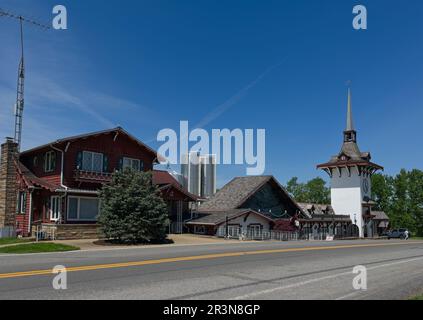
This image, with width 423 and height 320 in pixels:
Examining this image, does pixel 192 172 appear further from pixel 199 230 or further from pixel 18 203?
pixel 18 203

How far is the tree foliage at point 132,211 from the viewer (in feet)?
85.1

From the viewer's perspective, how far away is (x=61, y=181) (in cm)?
3028

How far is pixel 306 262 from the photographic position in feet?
51.9

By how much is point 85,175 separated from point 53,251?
459 inches

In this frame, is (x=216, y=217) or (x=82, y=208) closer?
(x=82, y=208)

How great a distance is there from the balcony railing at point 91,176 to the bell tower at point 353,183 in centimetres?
4540

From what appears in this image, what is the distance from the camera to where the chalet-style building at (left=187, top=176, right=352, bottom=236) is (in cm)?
3800

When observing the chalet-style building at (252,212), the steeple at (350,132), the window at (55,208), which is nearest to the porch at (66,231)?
the window at (55,208)

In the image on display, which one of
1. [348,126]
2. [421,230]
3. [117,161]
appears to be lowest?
[421,230]

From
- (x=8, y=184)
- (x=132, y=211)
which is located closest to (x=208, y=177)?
(x=8, y=184)

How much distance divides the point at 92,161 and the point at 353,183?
158 ft

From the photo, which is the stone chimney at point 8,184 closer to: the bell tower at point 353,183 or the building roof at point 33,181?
the building roof at point 33,181
